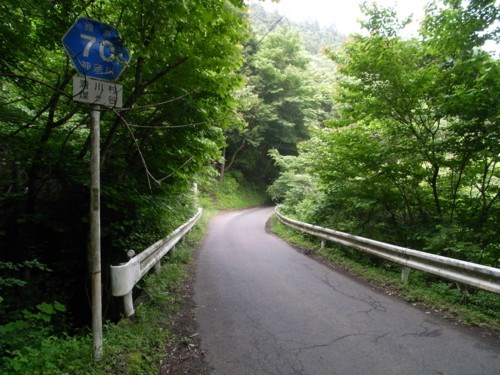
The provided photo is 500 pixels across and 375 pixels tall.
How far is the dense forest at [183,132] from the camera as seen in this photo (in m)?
3.86

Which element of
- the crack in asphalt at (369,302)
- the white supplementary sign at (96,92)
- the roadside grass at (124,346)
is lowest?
the crack in asphalt at (369,302)

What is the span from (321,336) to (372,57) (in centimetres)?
572

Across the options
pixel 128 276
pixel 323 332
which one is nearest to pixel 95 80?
pixel 128 276

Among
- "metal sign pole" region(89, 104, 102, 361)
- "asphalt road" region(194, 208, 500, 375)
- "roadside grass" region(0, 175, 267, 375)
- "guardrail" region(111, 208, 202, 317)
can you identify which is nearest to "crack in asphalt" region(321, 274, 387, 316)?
"asphalt road" region(194, 208, 500, 375)

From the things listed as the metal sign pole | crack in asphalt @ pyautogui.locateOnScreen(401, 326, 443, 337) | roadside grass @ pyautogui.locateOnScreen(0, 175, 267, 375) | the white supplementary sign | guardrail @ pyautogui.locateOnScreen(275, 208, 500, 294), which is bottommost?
crack in asphalt @ pyautogui.locateOnScreen(401, 326, 443, 337)

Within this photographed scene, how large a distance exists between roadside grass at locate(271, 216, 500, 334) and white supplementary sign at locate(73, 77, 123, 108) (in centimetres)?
512

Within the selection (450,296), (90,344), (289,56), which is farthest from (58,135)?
(289,56)

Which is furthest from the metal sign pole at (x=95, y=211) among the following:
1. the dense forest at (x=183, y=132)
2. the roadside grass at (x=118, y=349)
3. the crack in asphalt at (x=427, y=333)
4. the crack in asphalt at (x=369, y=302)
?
the crack in asphalt at (x=369, y=302)

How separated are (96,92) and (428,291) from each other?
5.75 metres

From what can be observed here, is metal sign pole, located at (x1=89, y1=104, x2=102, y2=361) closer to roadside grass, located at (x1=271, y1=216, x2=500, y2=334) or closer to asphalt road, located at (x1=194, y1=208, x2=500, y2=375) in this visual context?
asphalt road, located at (x1=194, y1=208, x2=500, y2=375)

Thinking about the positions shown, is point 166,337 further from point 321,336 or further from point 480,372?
point 480,372

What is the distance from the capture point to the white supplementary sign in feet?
8.69

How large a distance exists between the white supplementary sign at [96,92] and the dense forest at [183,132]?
0.13 meters

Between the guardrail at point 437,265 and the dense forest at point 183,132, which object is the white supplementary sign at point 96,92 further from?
the guardrail at point 437,265
